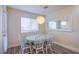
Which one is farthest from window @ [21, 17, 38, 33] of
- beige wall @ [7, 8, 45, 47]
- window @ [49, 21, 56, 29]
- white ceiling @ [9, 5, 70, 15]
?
window @ [49, 21, 56, 29]

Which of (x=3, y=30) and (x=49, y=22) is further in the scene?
(x=49, y=22)

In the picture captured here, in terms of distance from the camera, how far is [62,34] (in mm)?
1922

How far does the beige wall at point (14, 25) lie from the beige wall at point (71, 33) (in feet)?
2.07

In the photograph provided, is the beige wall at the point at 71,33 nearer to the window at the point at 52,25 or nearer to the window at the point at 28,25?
the window at the point at 52,25

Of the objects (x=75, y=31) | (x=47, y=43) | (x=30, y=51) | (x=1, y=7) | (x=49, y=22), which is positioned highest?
(x=1, y=7)

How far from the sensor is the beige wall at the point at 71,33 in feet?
5.94

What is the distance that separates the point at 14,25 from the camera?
1.90 meters

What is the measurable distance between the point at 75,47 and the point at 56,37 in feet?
1.47

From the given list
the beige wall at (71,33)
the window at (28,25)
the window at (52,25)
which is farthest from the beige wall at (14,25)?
the beige wall at (71,33)
